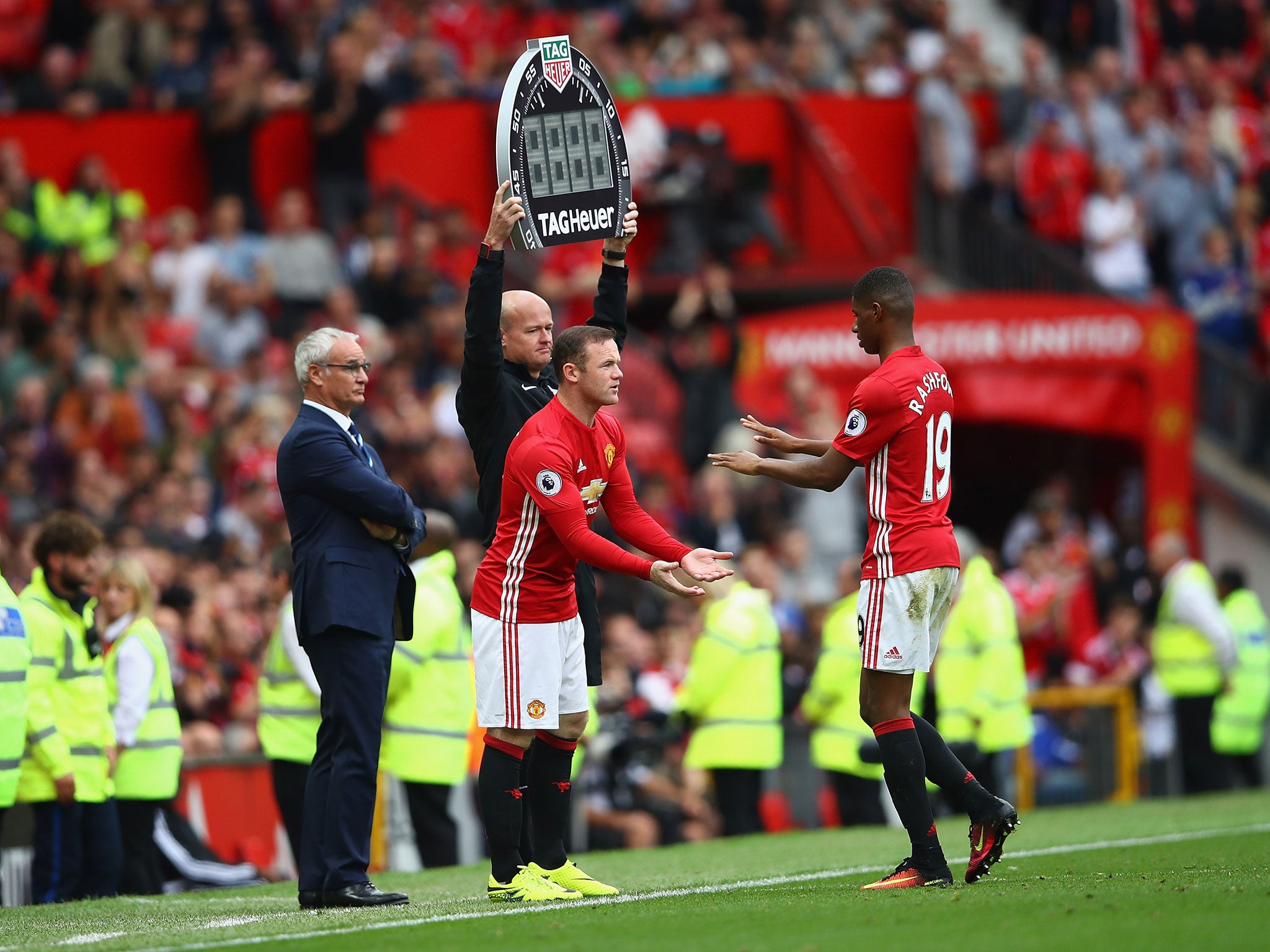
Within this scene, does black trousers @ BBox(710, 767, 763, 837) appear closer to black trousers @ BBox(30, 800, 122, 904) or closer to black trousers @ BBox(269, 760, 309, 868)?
black trousers @ BBox(269, 760, 309, 868)

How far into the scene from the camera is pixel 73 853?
375 inches

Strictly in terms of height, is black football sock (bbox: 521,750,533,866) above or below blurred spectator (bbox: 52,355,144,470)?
below

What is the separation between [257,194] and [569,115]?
11938 millimetres

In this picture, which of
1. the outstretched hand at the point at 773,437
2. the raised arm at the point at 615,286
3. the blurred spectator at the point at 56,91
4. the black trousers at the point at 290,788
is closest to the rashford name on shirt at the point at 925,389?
the outstretched hand at the point at 773,437

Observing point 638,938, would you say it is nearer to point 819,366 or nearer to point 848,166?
point 819,366

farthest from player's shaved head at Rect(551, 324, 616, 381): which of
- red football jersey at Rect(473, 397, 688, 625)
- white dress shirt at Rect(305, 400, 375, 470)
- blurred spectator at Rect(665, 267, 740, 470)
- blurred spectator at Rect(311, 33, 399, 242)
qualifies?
blurred spectator at Rect(311, 33, 399, 242)

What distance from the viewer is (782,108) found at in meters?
22.2

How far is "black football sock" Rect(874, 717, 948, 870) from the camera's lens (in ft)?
24.3

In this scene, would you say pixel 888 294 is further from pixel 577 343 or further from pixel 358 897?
pixel 358 897

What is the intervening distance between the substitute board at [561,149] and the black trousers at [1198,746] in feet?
30.9

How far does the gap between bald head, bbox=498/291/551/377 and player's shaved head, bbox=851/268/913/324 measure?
1.37 meters

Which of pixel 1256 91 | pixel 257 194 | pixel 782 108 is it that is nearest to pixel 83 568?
pixel 257 194

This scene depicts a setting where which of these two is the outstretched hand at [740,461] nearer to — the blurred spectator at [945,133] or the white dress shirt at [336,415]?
the white dress shirt at [336,415]

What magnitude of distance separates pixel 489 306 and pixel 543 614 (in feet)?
4.02
